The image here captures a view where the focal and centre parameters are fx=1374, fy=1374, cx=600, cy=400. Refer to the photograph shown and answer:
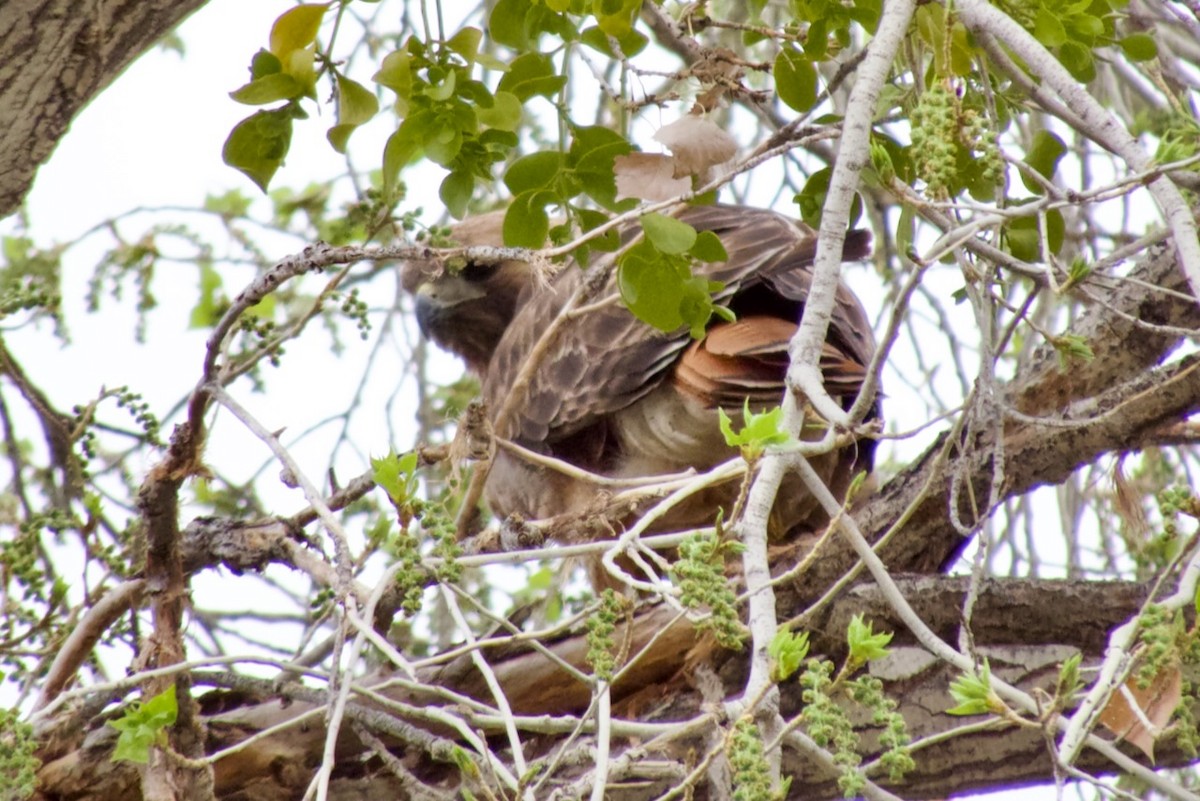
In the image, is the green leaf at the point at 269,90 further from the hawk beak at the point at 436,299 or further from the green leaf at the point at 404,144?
the hawk beak at the point at 436,299

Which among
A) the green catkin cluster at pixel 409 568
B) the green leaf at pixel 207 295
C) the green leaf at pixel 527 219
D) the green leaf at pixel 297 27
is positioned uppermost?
the green leaf at pixel 207 295

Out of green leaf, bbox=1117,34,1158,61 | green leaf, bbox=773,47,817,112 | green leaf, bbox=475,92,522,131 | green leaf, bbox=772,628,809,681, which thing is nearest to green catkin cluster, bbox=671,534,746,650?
green leaf, bbox=772,628,809,681

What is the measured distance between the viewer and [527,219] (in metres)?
2.05

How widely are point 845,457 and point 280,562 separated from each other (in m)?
1.44

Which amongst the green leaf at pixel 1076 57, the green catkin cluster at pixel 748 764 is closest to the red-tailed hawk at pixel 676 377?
the green leaf at pixel 1076 57

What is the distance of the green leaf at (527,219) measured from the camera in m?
2.04

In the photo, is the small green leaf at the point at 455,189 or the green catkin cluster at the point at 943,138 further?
the small green leaf at the point at 455,189

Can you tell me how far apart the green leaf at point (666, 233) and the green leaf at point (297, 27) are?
0.53 metres

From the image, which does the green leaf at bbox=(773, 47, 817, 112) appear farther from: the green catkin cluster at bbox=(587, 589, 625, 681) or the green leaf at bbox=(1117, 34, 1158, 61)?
the green catkin cluster at bbox=(587, 589, 625, 681)

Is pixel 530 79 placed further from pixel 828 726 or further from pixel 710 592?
pixel 828 726

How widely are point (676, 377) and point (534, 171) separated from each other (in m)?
1.31

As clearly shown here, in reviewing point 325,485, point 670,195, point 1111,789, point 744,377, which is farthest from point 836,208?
point 325,485

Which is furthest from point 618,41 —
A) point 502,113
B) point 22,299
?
point 22,299

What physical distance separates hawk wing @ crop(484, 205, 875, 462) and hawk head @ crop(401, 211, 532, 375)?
0.73 meters
